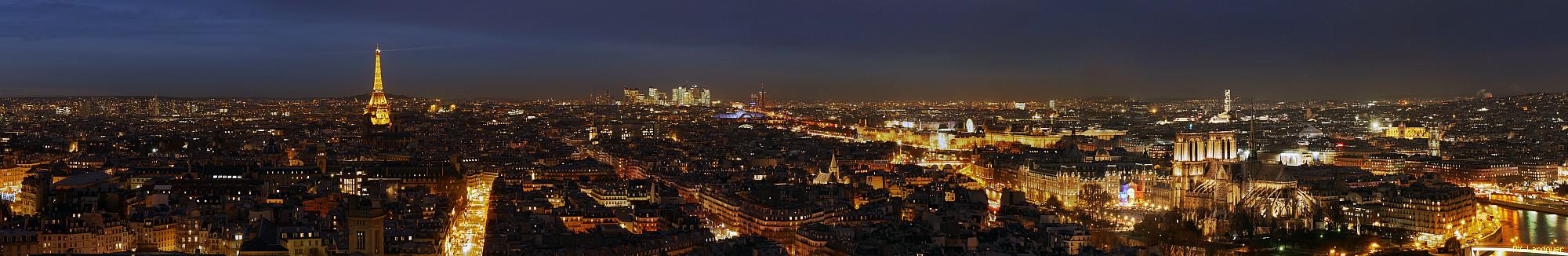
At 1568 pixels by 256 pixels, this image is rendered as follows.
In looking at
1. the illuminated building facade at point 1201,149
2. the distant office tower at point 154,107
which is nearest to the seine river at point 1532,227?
the illuminated building facade at point 1201,149

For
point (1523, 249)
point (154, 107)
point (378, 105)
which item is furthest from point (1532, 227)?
point (154, 107)

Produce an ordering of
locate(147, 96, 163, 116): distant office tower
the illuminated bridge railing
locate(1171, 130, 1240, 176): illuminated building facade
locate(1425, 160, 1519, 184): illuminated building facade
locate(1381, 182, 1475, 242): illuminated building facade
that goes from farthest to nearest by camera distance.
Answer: locate(147, 96, 163, 116): distant office tower → locate(1425, 160, 1519, 184): illuminated building facade → locate(1171, 130, 1240, 176): illuminated building facade → locate(1381, 182, 1475, 242): illuminated building facade → the illuminated bridge railing

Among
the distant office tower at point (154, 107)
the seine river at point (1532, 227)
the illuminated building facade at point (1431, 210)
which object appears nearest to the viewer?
the seine river at point (1532, 227)

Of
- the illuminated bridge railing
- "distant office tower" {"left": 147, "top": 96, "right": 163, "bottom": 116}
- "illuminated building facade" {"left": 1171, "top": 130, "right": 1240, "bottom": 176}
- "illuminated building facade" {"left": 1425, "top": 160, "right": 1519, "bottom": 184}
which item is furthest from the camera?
"distant office tower" {"left": 147, "top": 96, "right": 163, "bottom": 116}

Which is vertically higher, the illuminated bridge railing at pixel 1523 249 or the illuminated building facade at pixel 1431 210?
the illuminated building facade at pixel 1431 210

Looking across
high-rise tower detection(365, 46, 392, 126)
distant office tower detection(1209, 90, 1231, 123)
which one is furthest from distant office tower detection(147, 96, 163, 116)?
distant office tower detection(1209, 90, 1231, 123)

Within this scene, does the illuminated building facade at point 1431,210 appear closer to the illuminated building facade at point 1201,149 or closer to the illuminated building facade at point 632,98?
the illuminated building facade at point 1201,149

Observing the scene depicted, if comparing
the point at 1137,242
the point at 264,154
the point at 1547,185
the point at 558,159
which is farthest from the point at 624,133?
the point at 1137,242

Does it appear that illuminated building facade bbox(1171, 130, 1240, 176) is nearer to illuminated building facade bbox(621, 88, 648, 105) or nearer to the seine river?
the seine river

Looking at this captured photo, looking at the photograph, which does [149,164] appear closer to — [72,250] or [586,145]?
[72,250]

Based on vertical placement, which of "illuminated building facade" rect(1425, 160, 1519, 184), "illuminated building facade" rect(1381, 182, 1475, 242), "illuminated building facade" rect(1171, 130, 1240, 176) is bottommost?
"illuminated building facade" rect(1381, 182, 1475, 242)
